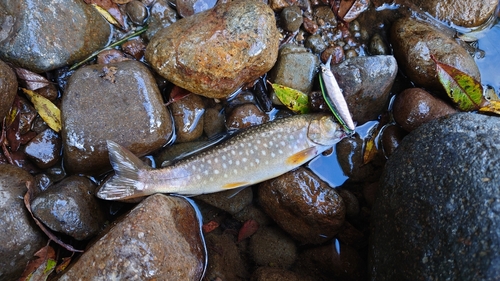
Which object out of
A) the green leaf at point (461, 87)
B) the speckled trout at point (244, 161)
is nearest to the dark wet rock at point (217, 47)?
the speckled trout at point (244, 161)

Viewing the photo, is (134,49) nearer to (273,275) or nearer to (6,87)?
(6,87)

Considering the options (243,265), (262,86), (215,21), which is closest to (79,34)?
(215,21)

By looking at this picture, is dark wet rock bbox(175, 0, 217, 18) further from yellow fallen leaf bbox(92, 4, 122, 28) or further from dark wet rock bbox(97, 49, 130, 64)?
dark wet rock bbox(97, 49, 130, 64)

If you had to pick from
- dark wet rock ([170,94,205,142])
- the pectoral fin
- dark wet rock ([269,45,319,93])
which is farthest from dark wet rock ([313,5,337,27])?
dark wet rock ([170,94,205,142])

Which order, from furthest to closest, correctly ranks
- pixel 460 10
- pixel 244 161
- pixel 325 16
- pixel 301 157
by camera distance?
pixel 325 16, pixel 460 10, pixel 301 157, pixel 244 161

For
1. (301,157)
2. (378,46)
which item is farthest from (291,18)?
(301,157)

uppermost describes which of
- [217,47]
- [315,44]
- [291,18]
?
[217,47]

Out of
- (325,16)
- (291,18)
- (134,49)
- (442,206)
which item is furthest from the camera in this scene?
(325,16)
